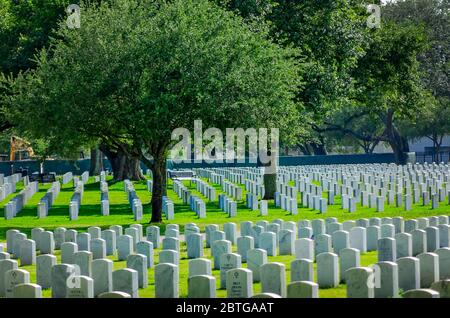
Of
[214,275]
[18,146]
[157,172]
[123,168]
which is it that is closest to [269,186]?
[157,172]

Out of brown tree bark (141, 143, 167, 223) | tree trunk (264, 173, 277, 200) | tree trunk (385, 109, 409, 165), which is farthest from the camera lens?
tree trunk (385, 109, 409, 165)

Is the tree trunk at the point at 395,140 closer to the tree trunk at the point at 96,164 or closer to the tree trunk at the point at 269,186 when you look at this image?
the tree trunk at the point at 96,164

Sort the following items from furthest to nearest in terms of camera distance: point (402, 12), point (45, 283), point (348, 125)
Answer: point (348, 125) → point (402, 12) → point (45, 283)

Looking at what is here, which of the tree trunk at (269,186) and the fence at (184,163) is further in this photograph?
the fence at (184,163)

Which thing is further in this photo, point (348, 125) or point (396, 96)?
point (348, 125)

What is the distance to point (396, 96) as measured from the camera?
44.4 metres

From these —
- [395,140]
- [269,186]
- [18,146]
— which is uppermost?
[395,140]

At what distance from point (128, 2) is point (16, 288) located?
Answer: 58.5 feet

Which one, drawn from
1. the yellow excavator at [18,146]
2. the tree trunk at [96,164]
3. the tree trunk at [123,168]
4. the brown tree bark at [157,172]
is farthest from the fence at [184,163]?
the brown tree bark at [157,172]

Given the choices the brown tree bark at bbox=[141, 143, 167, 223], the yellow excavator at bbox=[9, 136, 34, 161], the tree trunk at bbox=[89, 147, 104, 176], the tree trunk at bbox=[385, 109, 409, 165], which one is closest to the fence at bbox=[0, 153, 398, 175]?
the yellow excavator at bbox=[9, 136, 34, 161]

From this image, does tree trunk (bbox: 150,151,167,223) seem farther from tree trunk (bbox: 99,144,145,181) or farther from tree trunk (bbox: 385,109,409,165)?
tree trunk (bbox: 385,109,409,165)

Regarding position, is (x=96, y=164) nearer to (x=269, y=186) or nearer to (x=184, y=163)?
(x=184, y=163)
